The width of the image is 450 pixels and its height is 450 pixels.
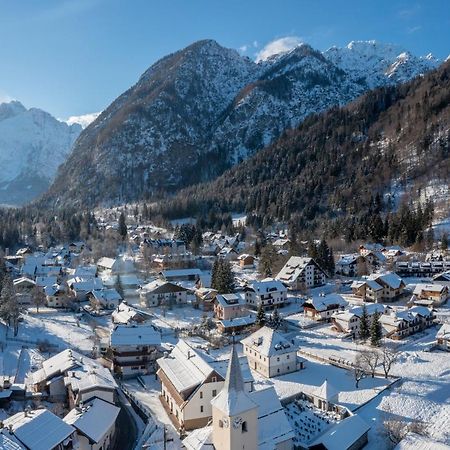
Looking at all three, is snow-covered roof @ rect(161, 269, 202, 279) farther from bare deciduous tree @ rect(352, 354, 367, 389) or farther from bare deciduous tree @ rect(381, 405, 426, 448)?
bare deciduous tree @ rect(381, 405, 426, 448)

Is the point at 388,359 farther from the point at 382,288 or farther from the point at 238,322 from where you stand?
the point at 382,288


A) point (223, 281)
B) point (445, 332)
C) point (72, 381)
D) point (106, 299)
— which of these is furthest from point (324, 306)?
point (72, 381)

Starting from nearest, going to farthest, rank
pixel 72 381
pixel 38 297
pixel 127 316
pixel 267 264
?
pixel 72 381 < pixel 127 316 < pixel 38 297 < pixel 267 264

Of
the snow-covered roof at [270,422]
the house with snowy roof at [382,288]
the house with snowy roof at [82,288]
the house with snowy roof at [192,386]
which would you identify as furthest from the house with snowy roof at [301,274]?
the snow-covered roof at [270,422]

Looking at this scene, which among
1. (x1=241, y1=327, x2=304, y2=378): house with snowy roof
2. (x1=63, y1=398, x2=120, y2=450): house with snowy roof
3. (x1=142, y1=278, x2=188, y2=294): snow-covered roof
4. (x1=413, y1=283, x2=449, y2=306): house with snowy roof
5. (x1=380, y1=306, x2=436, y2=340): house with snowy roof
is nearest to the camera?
(x1=63, y1=398, x2=120, y2=450): house with snowy roof

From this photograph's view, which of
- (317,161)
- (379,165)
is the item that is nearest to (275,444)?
(379,165)

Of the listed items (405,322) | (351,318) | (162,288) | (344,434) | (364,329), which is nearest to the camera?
(344,434)

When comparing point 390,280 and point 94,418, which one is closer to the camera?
point 94,418

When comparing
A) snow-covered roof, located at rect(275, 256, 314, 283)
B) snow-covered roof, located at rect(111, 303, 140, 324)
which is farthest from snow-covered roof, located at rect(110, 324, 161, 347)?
snow-covered roof, located at rect(275, 256, 314, 283)
